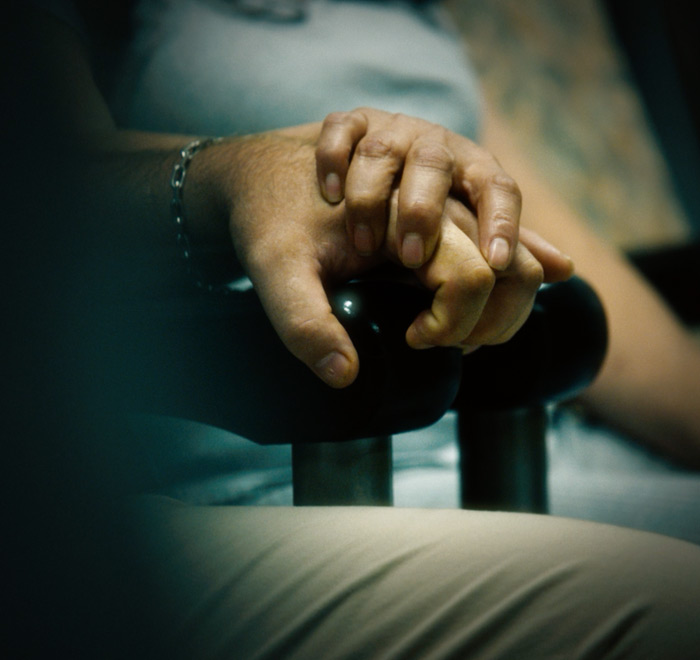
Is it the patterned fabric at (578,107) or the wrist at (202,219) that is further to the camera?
the patterned fabric at (578,107)

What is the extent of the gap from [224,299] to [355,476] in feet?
0.41

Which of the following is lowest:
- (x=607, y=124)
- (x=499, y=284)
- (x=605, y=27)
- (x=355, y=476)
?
(x=355, y=476)

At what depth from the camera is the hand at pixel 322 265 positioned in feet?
0.95

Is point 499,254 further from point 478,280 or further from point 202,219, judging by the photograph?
point 202,219

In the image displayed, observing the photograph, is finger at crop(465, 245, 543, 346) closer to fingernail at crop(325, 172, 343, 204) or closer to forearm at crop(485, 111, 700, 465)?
fingernail at crop(325, 172, 343, 204)

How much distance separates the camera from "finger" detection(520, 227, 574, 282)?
15.2 inches

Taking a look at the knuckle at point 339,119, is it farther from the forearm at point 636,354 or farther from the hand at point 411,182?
the forearm at point 636,354

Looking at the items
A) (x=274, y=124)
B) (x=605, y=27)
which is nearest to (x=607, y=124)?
(x=605, y=27)

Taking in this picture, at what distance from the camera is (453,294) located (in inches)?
12.2

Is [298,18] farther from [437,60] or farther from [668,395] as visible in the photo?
[668,395]

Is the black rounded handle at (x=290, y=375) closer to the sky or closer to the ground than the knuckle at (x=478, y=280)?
closer to the ground

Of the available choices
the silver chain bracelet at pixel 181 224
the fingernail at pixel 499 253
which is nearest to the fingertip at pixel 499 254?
the fingernail at pixel 499 253

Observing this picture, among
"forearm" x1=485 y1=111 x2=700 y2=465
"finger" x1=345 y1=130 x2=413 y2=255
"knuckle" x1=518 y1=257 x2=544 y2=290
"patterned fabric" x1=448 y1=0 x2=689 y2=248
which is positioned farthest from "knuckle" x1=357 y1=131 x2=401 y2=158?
"patterned fabric" x1=448 y1=0 x2=689 y2=248

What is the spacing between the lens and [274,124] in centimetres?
91
